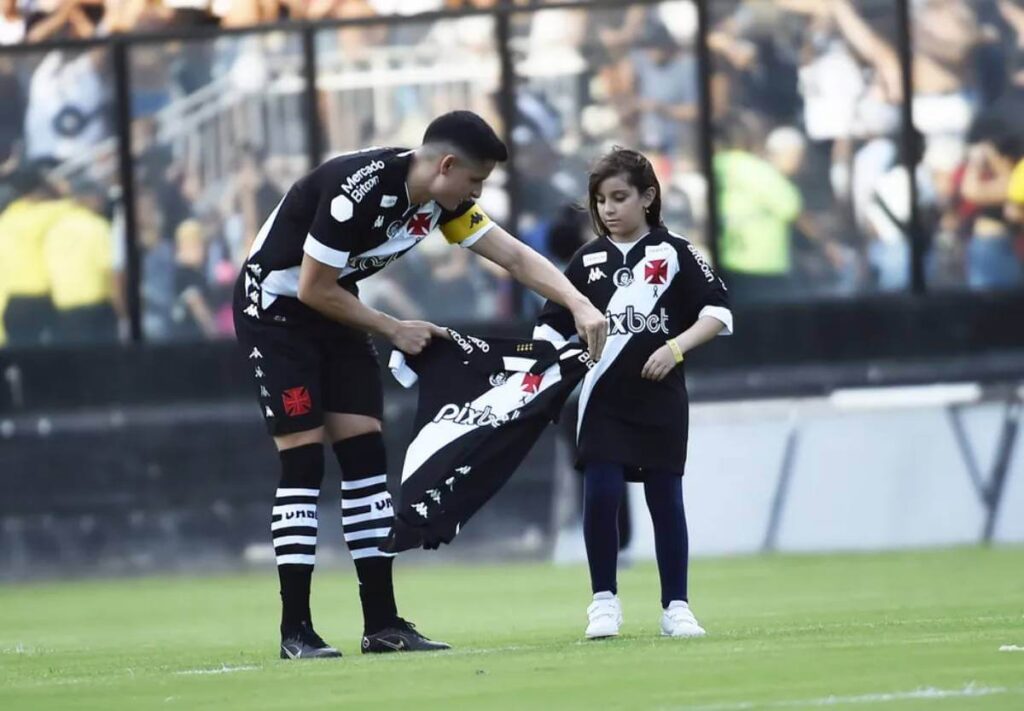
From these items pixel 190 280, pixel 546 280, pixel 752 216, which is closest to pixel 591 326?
pixel 546 280

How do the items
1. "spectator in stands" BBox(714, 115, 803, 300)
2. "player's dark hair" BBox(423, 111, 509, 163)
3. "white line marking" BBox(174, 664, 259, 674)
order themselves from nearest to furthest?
"white line marking" BBox(174, 664, 259, 674) → "player's dark hair" BBox(423, 111, 509, 163) → "spectator in stands" BBox(714, 115, 803, 300)

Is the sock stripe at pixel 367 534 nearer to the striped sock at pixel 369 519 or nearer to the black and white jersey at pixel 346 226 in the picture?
the striped sock at pixel 369 519

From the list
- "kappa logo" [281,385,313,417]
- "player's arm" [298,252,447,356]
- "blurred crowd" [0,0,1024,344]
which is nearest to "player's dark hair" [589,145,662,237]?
"player's arm" [298,252,447,356]

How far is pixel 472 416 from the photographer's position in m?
7.90

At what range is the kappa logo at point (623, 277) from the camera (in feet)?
26.2

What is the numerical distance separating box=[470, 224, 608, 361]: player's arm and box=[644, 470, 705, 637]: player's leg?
1.89 ft

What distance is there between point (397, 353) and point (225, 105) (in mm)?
8030

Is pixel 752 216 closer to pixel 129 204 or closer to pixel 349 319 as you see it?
pixel 129 204

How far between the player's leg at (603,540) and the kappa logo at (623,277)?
0.64 meters

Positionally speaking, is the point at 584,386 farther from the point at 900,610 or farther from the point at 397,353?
the point at 900,610

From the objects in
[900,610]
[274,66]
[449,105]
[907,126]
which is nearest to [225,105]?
[274,66]

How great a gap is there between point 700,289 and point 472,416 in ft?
3.02

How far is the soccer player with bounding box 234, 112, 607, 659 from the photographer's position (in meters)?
7.63

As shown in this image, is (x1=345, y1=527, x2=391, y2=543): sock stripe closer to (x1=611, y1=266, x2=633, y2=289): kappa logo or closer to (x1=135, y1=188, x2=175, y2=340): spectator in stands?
(x1=611, y1=266, x2=633, y2=289): kappa logo
